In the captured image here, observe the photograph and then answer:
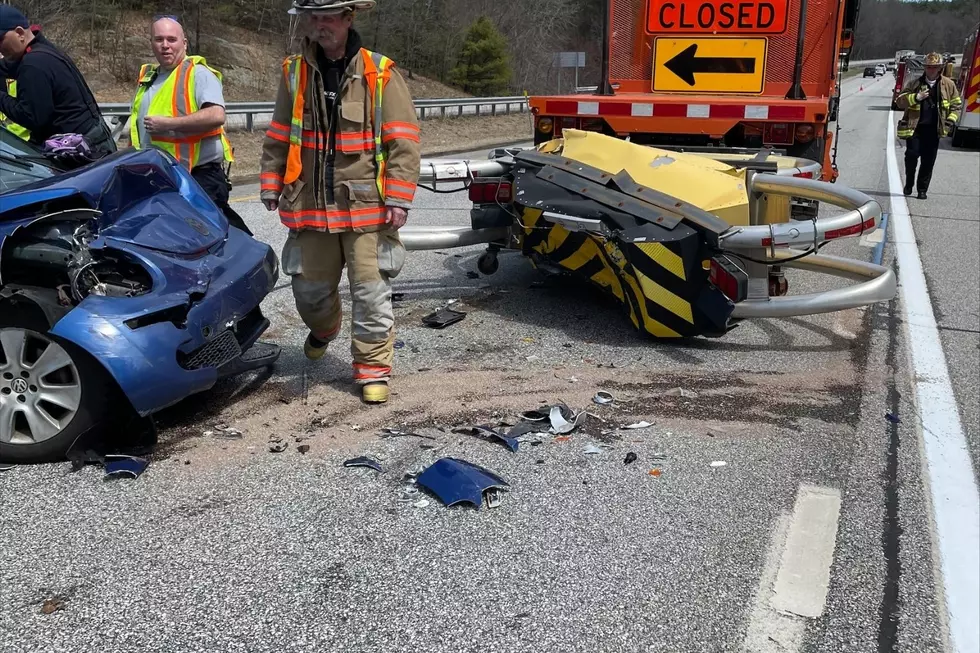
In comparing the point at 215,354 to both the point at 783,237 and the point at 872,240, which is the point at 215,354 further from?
the point at 872,240

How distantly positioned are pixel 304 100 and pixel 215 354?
49.5 inches

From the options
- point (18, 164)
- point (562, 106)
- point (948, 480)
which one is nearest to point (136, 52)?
point (562, 106)

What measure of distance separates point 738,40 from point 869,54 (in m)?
139

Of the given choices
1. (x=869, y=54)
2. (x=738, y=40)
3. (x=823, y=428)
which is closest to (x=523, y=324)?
(x=823, y=428)

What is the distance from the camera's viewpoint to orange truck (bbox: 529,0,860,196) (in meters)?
7.27

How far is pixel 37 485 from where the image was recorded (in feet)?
10.3

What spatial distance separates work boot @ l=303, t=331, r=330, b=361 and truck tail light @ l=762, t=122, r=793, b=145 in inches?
184

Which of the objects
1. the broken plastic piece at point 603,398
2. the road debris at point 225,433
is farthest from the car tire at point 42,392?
the broken plastic piece at point 603,398

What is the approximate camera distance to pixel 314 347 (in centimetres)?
449

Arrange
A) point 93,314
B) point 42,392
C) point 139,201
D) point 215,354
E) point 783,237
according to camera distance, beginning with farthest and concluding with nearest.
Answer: point 783,237 → point 139,201 → point 215,354 → point 42,392 → point 93,314

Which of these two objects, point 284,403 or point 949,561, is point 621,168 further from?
point 949,561

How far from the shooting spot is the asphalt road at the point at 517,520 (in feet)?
7.86

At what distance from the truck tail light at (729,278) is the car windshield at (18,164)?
11.0 ft

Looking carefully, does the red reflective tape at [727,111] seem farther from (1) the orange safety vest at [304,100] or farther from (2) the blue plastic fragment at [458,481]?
(2) the blue plastic fragment at [458,481]
